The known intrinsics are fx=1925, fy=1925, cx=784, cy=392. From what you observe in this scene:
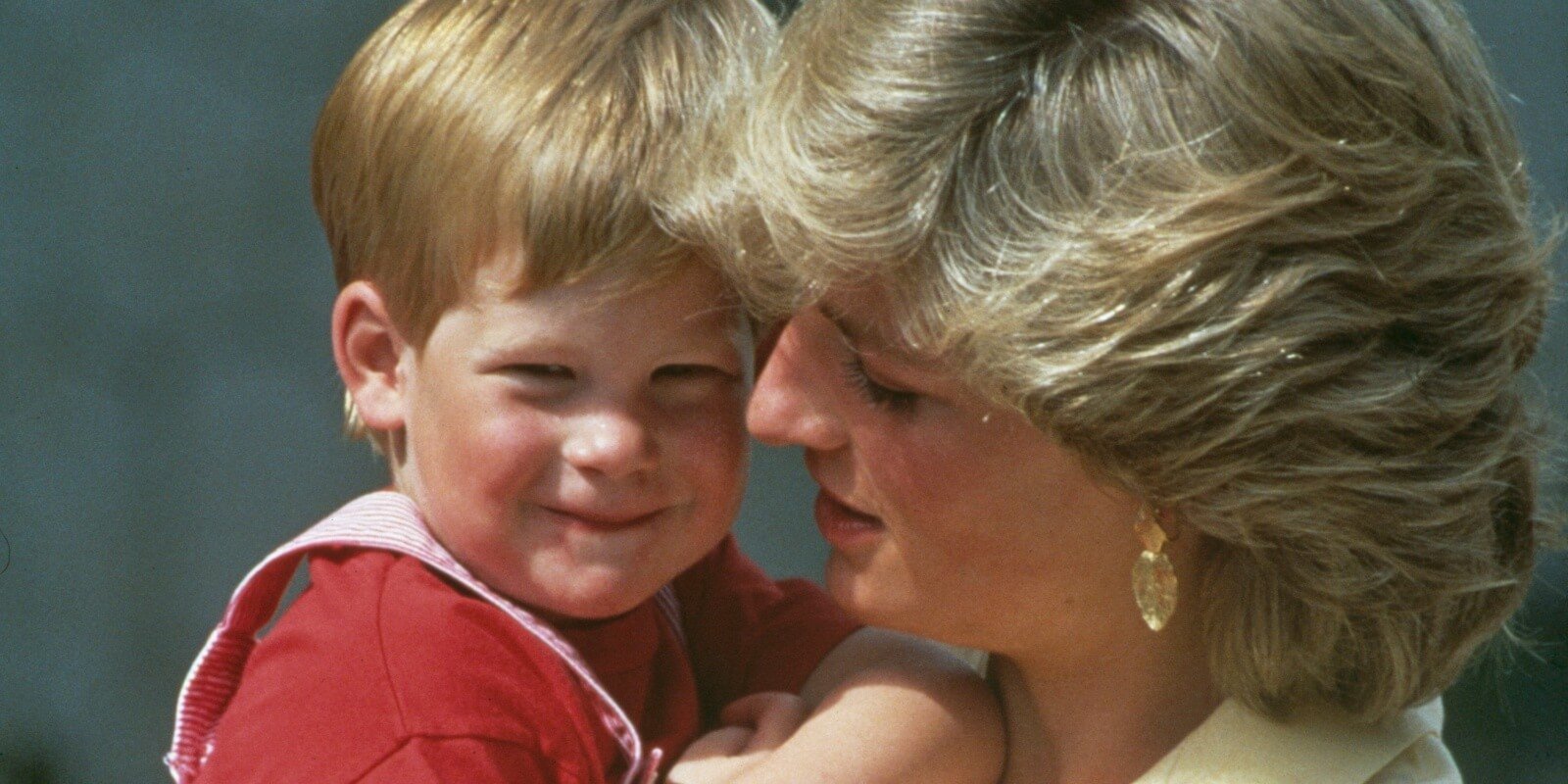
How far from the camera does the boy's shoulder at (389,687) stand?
1.62 m

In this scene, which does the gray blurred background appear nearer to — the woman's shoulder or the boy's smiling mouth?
the boy's smiling mouth

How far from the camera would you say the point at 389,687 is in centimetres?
165

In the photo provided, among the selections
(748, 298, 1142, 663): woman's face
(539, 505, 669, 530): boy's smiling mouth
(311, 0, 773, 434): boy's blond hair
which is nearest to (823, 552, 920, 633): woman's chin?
(748, 298, 1142, 663): woman's face

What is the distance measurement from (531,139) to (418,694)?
51cm

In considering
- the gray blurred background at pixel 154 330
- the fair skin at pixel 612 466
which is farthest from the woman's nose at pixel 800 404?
the gray blurred background at pixel 154 330

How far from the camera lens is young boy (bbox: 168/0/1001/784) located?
170cm

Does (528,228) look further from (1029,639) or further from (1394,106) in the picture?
(1394,106)

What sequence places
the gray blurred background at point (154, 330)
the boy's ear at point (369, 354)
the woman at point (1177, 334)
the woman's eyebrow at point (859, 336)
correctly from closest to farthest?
the woman at point (1177, 334) < the woman's eyebrow at point (859, 336) < the boy's ear at point (369, 354) < the gray blurred background at point (154, 330)

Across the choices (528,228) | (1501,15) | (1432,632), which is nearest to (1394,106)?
(1432,632)

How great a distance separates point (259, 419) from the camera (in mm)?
3461

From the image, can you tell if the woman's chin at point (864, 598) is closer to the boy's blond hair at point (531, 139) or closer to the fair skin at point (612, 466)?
the fair skin at point (612, 466)

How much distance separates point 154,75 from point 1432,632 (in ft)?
7.93

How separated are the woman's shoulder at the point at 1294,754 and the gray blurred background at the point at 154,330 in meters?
1.89

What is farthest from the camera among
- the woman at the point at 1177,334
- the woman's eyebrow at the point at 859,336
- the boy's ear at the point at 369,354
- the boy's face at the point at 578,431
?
the boy's ear at the point at 369,354
